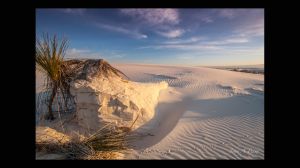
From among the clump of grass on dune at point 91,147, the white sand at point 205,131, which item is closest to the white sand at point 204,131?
the white sand at point 205,131

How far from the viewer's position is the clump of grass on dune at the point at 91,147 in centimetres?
330

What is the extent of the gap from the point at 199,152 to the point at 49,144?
249 cm

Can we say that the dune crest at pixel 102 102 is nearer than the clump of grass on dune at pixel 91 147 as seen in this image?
No

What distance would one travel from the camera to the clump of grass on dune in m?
3.30

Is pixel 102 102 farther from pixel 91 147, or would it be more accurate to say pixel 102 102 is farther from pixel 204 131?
pixel 204 131

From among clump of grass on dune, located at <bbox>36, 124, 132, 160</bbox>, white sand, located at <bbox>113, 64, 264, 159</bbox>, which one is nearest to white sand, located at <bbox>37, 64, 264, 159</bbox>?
white sand, located at <bbox>113, 64, 264, 159</bbox>

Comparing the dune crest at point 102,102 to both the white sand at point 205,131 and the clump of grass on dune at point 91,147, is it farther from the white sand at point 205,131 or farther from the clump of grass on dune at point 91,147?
the clump of grass on dune at point 91,147

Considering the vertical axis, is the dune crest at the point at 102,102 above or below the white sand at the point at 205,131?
above

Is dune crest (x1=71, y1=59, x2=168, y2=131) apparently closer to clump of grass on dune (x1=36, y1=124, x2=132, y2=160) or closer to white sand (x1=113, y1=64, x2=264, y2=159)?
white sand (x1=113, y1=64, x2=264, y2=159)

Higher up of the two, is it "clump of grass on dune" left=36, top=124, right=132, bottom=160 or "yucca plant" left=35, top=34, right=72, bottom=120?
"yucca plant" left=35, top=34, right=72, bottom=120

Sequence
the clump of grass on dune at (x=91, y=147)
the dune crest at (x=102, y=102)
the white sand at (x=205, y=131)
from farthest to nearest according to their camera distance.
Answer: the dune crest at (x=102, y=102) → the white sand at (x=205, y=131) → the clump of grass on dune at (x=91, y=147)
